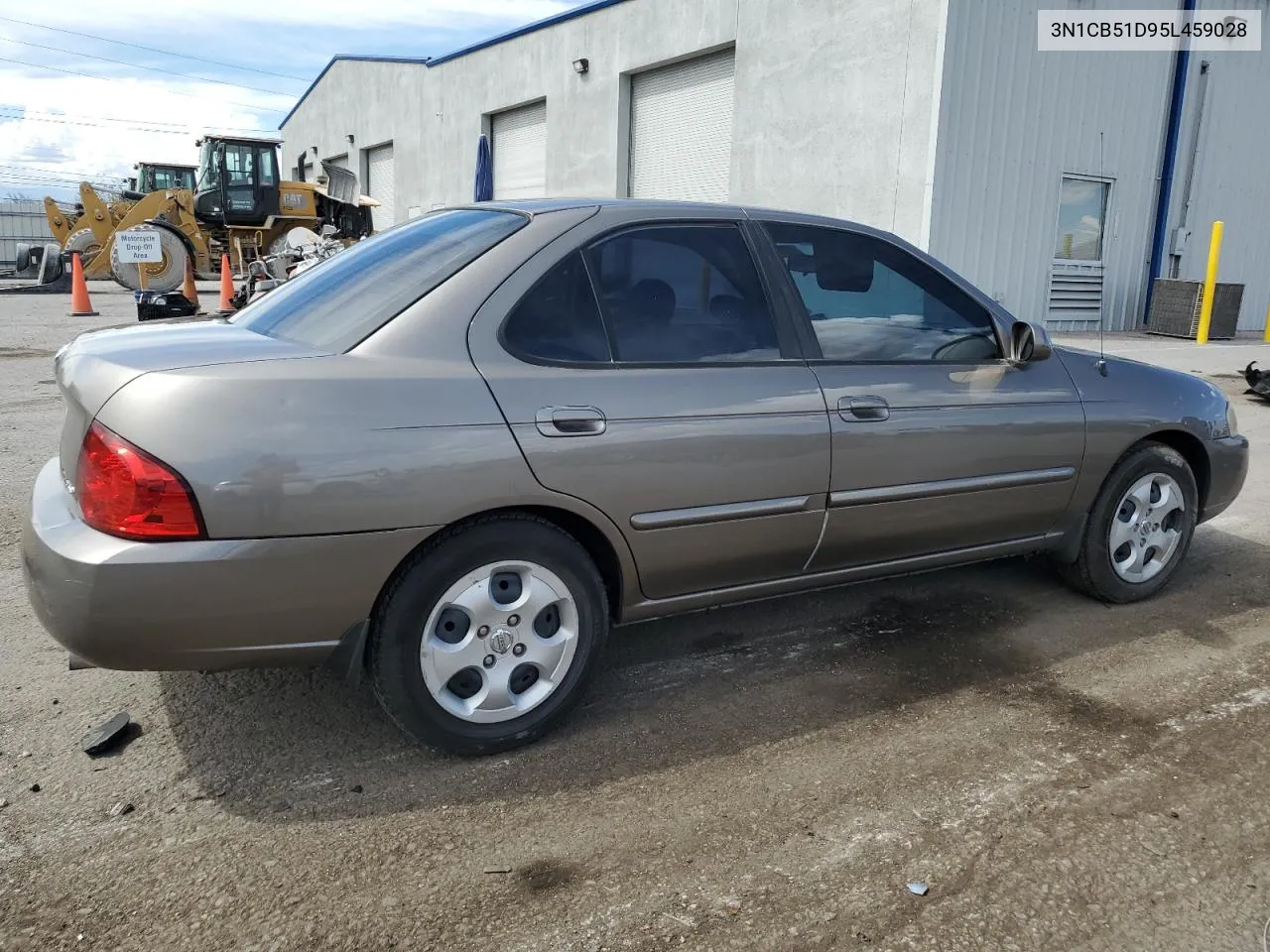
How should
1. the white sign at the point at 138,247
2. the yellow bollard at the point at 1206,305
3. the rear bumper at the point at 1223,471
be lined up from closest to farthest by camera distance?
the rear bumper at the point at 1223,471 → the yellow bollard at the point at 1206,305 → the white sign at the point at 138,247

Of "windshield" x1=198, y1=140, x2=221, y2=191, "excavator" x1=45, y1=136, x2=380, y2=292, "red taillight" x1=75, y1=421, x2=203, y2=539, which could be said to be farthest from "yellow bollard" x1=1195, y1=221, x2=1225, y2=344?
"windshield" x1=198, y1=140, x2=221, y2=191

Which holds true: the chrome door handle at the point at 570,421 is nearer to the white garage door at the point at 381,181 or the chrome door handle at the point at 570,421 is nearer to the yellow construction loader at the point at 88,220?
the yellow construction loader at the point at 88,220

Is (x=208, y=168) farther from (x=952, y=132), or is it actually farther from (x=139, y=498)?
(x=139, y=498)

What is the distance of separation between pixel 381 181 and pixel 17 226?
42.2 feet

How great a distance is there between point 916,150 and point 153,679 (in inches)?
508

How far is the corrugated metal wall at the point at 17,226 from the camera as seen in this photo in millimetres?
32906

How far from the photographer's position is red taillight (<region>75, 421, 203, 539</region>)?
2299 millimetres

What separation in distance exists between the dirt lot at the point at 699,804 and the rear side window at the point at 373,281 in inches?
46.7

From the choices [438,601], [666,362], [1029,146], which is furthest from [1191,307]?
[438,601]

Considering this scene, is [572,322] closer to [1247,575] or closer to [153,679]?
[153,679]

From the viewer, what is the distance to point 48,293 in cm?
2144

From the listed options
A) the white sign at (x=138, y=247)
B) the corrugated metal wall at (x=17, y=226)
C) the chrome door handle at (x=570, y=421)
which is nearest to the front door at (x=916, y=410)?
the chrome door handle at (x=570, y=421)

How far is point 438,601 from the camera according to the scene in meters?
2.64

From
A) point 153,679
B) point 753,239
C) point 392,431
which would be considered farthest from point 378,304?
point 153,679
